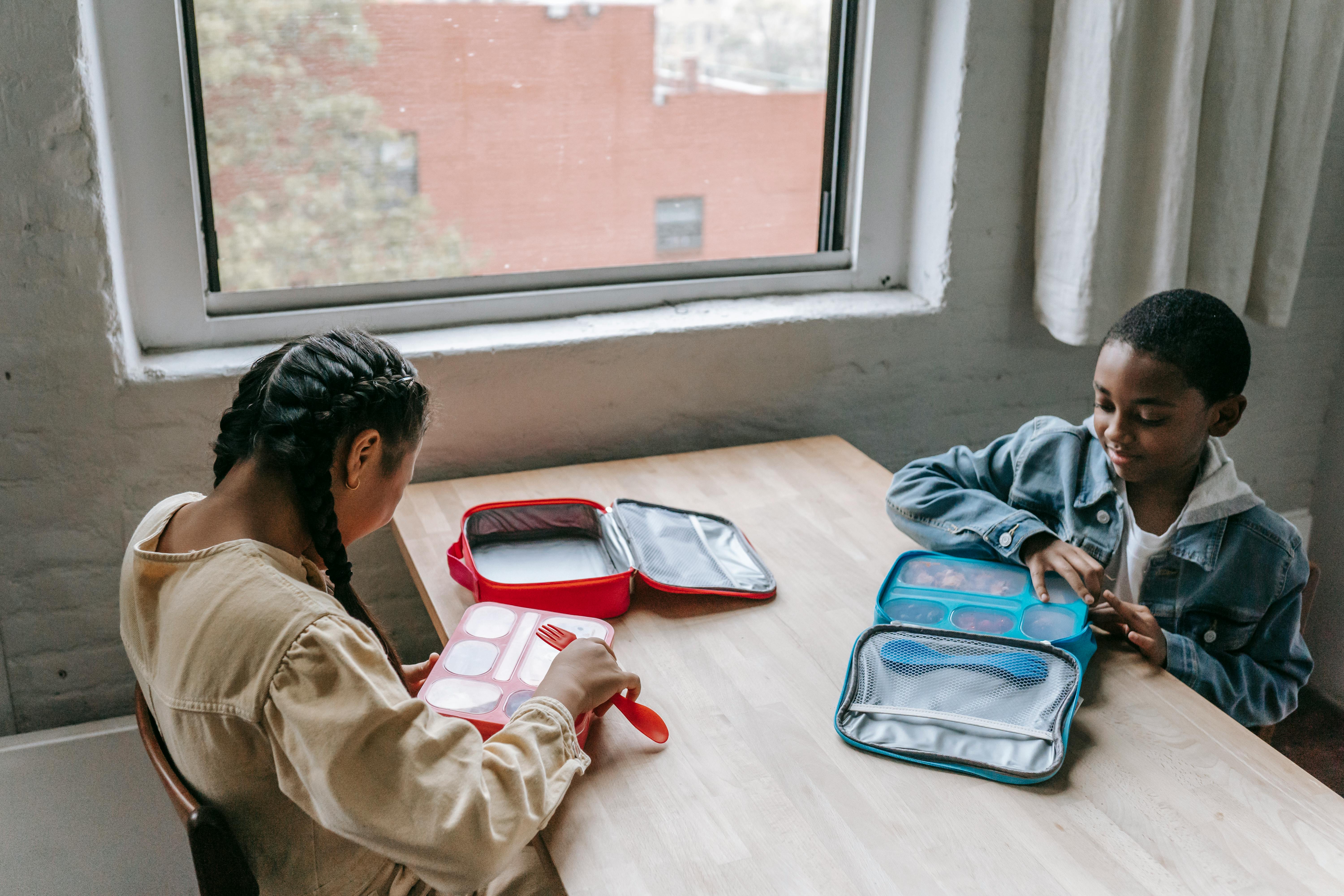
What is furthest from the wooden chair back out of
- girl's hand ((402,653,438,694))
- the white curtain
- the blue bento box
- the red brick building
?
the white curtain

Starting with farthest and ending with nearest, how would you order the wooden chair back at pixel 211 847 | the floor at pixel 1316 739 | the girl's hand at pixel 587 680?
the floor at pixel 1316 739
the girl's hand at pixel 587 680
the wooden chair back at pixel 211 847

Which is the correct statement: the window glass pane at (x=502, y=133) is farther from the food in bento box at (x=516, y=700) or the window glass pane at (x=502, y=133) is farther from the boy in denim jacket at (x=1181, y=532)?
the food in bento box at (x=516, y=700)

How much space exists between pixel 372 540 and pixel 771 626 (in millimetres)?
845

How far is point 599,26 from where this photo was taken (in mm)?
1895

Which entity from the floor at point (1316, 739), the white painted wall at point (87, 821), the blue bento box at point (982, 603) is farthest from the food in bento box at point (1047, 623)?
the white painted wall at point (87, 821)

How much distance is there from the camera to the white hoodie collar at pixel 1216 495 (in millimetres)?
1370

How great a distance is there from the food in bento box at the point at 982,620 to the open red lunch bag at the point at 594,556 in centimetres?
25

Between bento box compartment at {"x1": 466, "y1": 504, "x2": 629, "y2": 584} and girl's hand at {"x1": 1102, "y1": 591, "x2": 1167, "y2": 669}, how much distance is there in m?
Answer: 0.63

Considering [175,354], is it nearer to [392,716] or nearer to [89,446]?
[89,446]

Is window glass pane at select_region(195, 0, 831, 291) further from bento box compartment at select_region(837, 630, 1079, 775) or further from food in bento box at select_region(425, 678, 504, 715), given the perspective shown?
bento box compartment at select_region(837, 630, 1079, 775)

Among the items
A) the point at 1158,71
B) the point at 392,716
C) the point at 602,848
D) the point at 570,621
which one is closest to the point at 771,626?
the point at 570,621

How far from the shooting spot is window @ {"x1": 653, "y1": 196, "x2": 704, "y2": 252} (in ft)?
6.77

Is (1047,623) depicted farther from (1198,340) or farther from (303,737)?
(303,737)

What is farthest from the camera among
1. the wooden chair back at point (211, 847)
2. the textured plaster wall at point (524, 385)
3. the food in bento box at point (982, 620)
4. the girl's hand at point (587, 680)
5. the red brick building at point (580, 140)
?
the red brick building at point (580, 140)
